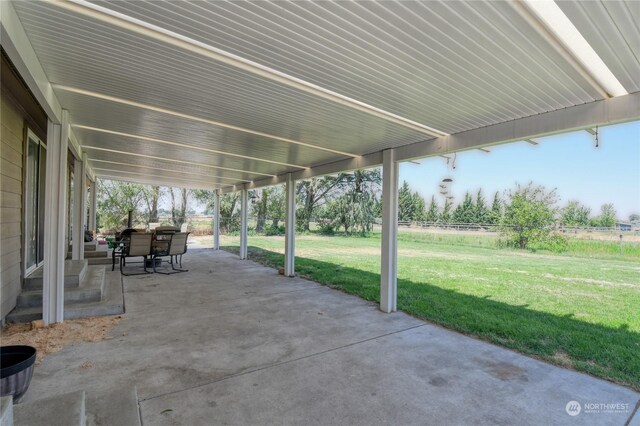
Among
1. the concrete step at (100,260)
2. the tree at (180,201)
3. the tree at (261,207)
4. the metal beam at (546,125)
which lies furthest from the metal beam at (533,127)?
the tree at (180,201)

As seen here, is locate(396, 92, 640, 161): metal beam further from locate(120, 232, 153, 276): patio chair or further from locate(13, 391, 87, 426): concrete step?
locate(120, 232, 153, 276): patio chair

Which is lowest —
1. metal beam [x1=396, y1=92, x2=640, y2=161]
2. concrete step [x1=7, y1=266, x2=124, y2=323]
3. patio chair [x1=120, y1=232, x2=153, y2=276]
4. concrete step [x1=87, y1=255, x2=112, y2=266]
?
concrete step [x1=7, y1=266, x2=124, y2=323]

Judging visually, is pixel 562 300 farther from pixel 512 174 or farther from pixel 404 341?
pixel 512 174

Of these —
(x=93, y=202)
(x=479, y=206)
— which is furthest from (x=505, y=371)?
(x=479, y=206)

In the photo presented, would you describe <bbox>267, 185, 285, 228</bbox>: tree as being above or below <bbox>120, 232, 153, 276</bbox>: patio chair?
above

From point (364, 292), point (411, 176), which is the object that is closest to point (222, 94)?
point (364, 292)

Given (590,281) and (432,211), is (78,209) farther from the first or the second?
(432,211)

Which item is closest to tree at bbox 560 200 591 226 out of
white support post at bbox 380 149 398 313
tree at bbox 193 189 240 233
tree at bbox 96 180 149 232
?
white support post at bbox 380 149 398 313

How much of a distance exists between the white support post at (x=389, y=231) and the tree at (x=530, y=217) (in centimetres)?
1207

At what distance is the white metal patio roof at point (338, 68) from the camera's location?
195cm

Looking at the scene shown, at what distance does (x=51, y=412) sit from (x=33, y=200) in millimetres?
4717

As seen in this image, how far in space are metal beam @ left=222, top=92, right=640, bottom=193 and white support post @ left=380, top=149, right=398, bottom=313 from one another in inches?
8.7

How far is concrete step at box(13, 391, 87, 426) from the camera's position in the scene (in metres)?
1.75

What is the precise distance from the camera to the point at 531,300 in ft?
19.3
